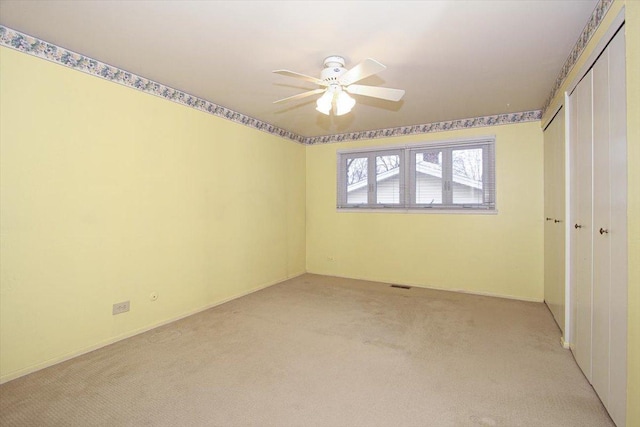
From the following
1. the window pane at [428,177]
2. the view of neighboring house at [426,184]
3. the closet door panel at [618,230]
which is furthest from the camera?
the window pane at [428,177]

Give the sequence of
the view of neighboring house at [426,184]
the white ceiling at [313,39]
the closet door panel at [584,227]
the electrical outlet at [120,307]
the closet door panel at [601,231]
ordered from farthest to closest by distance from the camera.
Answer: the view of neighboring house at [426,184] < the electrical outlet at [120,307] < the closet door panel at [584,227] < the white ceiling at [313,39] < the closet door panel at [601,231]

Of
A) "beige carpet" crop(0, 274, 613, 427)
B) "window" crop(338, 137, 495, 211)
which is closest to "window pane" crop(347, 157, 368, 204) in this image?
"window" crop(338, 137, 495, 211)

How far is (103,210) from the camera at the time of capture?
8.92ft

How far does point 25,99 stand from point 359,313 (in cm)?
348

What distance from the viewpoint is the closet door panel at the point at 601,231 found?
1.82m

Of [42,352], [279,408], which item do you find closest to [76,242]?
[42,352]

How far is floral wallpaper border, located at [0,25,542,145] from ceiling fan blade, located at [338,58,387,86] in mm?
1914

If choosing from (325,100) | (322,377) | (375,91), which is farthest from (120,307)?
(375,91)

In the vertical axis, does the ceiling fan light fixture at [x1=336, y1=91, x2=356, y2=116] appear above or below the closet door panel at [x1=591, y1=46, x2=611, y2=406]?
above

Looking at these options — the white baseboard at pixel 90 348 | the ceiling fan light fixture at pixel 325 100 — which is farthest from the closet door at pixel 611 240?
the white baseboard at pixel 90 348

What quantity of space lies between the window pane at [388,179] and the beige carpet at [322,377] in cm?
203

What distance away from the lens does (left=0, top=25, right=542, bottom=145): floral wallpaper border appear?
2289 mm

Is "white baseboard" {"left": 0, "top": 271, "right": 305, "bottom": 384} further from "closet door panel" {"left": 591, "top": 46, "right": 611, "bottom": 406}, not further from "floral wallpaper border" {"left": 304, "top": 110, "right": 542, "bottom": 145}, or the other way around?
"closet door panel" {"left": 591, "top": 46, "right": 611, "bottom": 406}

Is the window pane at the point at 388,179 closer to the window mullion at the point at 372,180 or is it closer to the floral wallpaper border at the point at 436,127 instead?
the window mullion at the point at 372,180
